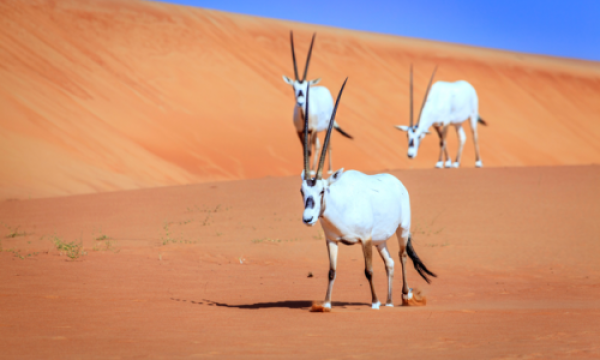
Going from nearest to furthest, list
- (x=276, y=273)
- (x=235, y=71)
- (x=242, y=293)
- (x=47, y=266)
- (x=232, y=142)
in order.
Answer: (x=242, y=293), (x=47, y=266), (x=276, y=273), (x=232, y=142), (x=235, y=71)

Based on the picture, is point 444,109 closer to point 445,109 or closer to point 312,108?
point 445,109

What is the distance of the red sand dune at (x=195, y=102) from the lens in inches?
870

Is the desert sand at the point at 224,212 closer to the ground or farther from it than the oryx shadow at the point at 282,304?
farther from it

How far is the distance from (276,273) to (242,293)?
1760mm

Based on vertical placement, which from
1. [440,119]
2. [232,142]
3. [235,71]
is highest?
[235,71]

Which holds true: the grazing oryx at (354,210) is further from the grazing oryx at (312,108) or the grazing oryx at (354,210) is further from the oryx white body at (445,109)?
the oryx white body at (445,109)

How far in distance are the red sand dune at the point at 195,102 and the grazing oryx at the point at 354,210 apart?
12619mm

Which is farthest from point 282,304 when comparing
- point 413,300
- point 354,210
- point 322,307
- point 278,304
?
point 413,300

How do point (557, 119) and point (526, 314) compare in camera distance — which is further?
point (557, 119)

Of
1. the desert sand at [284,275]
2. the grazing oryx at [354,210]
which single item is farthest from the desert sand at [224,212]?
the grazing oryx at [354,210]

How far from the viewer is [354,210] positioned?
6.77 meters

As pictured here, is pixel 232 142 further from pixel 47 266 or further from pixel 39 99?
pixel 47 266

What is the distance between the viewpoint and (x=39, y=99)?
79.0 ft

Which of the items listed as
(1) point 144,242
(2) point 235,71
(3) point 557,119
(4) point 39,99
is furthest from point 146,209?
(3) point 557,119
